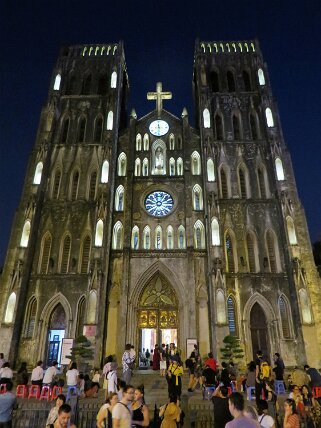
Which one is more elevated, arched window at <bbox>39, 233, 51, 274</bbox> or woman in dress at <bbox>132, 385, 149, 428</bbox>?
arched window at <bbox>39, 233, 51, 274</bbox>

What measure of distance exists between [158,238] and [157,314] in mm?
5557

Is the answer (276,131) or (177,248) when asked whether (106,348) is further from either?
(276,131)

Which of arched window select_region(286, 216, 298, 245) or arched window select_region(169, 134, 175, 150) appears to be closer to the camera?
arched window select_region(286, 216, 298, 245)

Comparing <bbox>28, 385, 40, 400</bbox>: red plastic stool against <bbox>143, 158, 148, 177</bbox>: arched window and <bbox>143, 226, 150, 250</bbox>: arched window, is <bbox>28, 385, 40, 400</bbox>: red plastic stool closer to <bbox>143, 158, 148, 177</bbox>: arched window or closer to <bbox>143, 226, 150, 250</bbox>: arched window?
<bbox>143, 226, 150, 250</bbox>: arched window

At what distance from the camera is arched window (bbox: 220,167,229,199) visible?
26578 mm

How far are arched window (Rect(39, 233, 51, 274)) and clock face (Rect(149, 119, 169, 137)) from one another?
→ 12.9 meters

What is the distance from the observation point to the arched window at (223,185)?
26578 millimetres

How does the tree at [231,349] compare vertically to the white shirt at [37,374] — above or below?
above

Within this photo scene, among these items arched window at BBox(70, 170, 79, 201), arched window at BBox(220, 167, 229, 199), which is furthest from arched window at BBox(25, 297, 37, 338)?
arched window at BBox(220, 167, 229, 199)

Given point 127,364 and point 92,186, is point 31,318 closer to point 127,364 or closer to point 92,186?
point 92,186

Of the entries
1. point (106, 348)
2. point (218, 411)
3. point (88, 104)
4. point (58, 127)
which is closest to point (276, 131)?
point (88, 104)

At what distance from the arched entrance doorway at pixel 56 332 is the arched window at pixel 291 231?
661 inches

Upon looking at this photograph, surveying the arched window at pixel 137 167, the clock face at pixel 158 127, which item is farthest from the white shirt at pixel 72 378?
the clock face at pixel 158 127

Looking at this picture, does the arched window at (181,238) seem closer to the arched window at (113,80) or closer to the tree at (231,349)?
the tree at (231,349)
